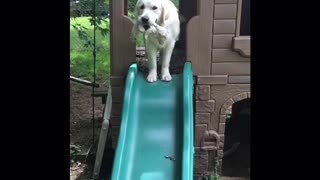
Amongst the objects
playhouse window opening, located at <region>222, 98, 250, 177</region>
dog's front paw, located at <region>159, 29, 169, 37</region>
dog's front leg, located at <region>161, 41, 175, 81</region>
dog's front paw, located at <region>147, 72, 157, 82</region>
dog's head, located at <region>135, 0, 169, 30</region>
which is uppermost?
dog's head, located at <region>135, 0, 169, 30</region>

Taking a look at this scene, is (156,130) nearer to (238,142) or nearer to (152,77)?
(152,77)

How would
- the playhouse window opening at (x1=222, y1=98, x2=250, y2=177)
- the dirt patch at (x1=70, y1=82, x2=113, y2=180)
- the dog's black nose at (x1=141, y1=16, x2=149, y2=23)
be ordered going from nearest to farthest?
the dog's black nose at (x1=141, y1=16, x2=149, y2=23) < the dirt patch at (x1=70, y1=82, x2=113, y2=180) < the playhouse window opening at (x1=222, y1=98, x2=250, y2=177)

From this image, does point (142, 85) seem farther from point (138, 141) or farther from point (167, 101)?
→ point (138, 141)

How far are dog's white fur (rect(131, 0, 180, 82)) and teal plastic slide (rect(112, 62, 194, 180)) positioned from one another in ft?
0.30

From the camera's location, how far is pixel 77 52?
4242 mm

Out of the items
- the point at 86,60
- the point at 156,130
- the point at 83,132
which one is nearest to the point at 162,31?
the point at 156,130

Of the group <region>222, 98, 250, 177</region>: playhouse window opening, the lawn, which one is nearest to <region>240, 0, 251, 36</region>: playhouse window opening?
<region>222, 98, 250, 177</region>: playhouse window opening

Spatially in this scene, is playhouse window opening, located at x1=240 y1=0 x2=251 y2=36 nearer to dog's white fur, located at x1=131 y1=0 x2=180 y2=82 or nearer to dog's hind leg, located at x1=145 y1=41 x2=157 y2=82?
dog's white fur, located at x1=131 y1=0 x2=180 y2=82

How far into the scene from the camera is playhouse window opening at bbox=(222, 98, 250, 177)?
296 centimetres

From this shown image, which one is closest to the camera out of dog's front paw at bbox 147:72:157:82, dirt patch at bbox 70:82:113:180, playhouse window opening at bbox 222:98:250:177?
dog's front paw at bbox 147:72:157:82

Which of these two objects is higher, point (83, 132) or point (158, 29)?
point (158, 29)

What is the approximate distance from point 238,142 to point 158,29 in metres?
1.27

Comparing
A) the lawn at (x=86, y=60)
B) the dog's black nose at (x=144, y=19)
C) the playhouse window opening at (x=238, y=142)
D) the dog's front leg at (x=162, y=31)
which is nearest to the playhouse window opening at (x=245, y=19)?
the playhouse window opening at (x=238, y=142)

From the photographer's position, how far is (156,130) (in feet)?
7.06
